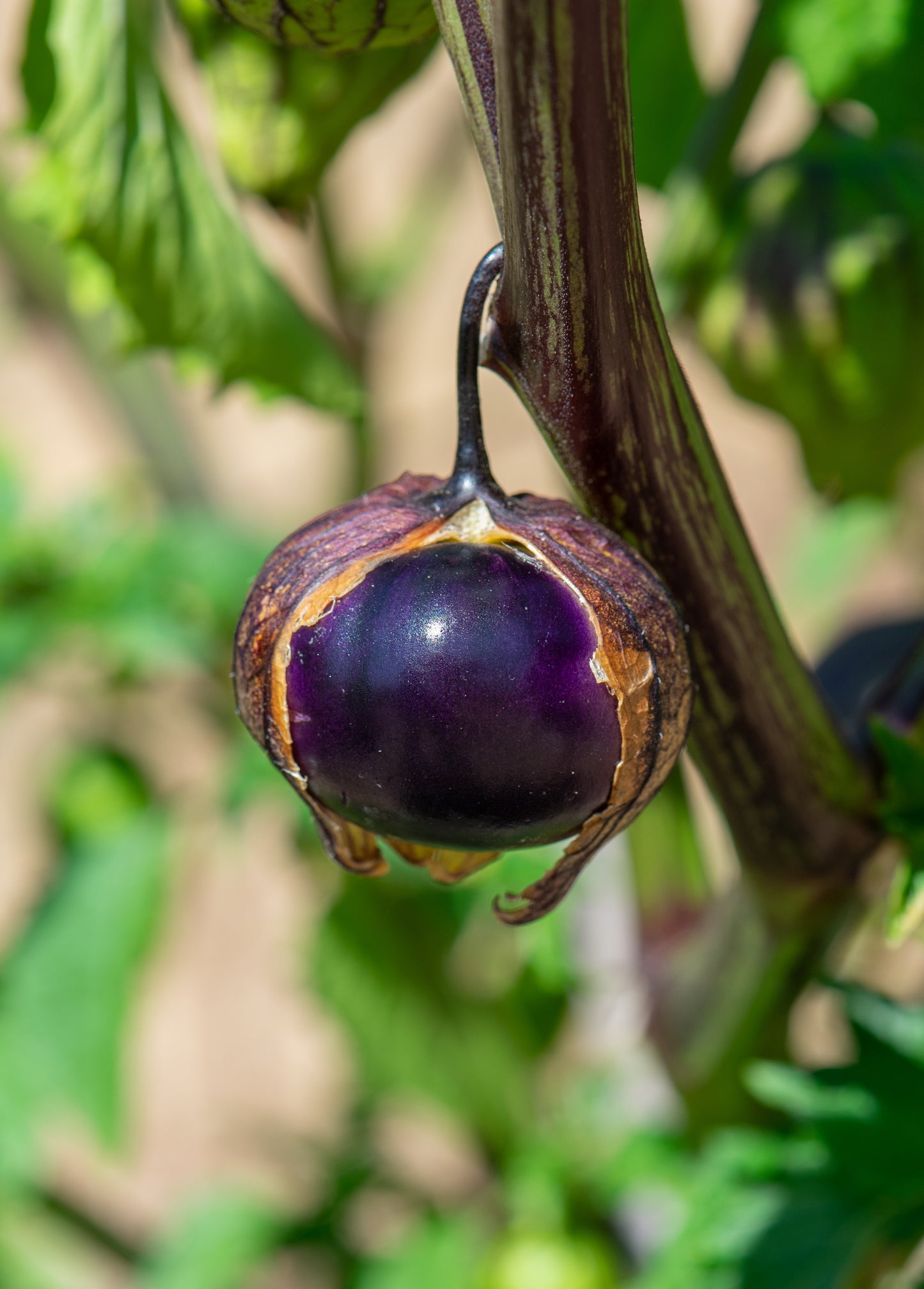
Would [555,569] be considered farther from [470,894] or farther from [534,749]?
[470,894]

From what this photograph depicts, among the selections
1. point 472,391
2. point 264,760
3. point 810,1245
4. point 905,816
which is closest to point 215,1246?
point 264,760

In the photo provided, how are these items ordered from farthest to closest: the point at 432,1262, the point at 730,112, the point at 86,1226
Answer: the point at 86,1226
the point at 432,1262
the point at 730,112

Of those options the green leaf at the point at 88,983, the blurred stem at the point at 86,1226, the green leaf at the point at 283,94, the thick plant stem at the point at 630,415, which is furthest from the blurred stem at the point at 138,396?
the thick plant stem at the point at 630,415

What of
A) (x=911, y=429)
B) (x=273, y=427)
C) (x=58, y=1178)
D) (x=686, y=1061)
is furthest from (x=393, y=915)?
(x=273, y=427)

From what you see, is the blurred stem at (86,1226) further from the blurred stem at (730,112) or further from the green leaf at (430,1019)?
the blurred stem at (730,112)

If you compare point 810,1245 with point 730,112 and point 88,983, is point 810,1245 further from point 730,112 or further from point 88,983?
point 88,983

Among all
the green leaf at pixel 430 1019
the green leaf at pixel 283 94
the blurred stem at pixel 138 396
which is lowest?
the green leaf at pixel 430 1019

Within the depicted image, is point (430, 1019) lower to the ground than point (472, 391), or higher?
lower
